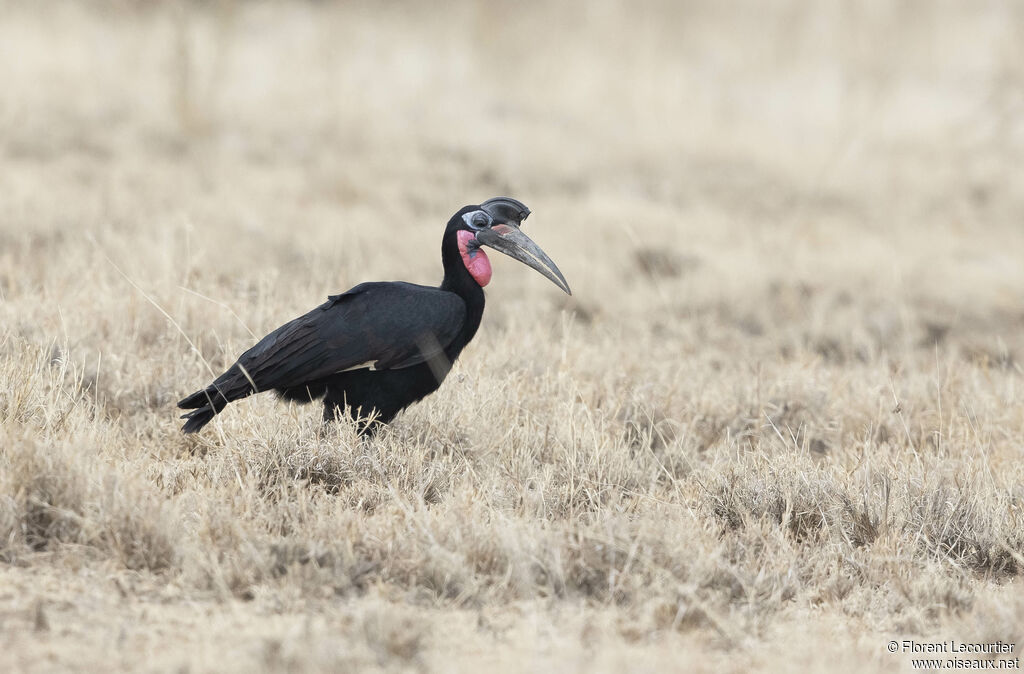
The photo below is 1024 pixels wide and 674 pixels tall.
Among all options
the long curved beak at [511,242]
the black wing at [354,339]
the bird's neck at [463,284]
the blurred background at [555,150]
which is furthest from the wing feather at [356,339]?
the blurred background at [555,150]

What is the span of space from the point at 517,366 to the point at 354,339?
1475mm

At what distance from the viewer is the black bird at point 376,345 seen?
4.17 metres

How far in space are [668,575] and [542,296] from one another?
4.51 m

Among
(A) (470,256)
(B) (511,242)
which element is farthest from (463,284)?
(B) (511,242)

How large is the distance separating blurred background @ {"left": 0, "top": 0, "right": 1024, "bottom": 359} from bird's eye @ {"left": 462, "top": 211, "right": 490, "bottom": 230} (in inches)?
60.7

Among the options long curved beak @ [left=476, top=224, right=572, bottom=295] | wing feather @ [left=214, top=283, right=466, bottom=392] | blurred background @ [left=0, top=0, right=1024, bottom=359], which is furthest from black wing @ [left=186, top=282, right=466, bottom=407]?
blurred background @ [left=0, top=0, right=1024, bottom=359]

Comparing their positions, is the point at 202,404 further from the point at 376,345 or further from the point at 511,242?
the point at 511,242

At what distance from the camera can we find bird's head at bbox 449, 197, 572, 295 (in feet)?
14.9

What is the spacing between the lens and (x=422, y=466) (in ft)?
13.5

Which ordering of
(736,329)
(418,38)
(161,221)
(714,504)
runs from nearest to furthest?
(714,504), (736,329), (161,221), (418,38)

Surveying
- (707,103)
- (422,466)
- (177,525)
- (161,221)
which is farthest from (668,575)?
(707,103)

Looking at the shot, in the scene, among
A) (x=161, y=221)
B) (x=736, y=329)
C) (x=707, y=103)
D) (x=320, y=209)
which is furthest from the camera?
(x=707, y=103)

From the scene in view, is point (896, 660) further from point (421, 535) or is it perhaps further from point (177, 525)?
point (177, 525)

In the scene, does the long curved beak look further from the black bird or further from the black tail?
the black tail
